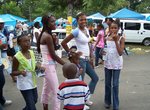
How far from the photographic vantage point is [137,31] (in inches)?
839

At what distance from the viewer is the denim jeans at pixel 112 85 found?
5594 mm

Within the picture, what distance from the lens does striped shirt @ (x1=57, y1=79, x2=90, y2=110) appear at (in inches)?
148

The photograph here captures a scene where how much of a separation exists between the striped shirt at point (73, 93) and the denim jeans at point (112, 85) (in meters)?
1.87

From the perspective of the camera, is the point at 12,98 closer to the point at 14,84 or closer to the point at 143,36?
the point at 14,84

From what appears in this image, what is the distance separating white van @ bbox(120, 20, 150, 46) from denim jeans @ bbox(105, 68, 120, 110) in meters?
15.6

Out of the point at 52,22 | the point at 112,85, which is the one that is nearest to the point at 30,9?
the point at 112,85

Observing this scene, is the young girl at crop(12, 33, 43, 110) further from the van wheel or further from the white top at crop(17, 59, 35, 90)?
the van wheel

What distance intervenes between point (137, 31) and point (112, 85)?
52.8ft

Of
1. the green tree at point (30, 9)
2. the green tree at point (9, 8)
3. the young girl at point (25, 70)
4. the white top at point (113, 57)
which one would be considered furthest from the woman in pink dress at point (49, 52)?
the green tree at point (30, 9)

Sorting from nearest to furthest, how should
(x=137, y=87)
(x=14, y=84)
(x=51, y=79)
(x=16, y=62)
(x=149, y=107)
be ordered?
(x=16, y=62) → (x=51, y=79) → (x=149, y=107) → (x=137, y=87) → (x=14, y=84)

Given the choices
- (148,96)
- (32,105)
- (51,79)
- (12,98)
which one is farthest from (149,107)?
(12,98)

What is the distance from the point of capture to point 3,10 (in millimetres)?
46469

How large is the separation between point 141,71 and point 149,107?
432 centimetres

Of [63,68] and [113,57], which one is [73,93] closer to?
[63,68]
